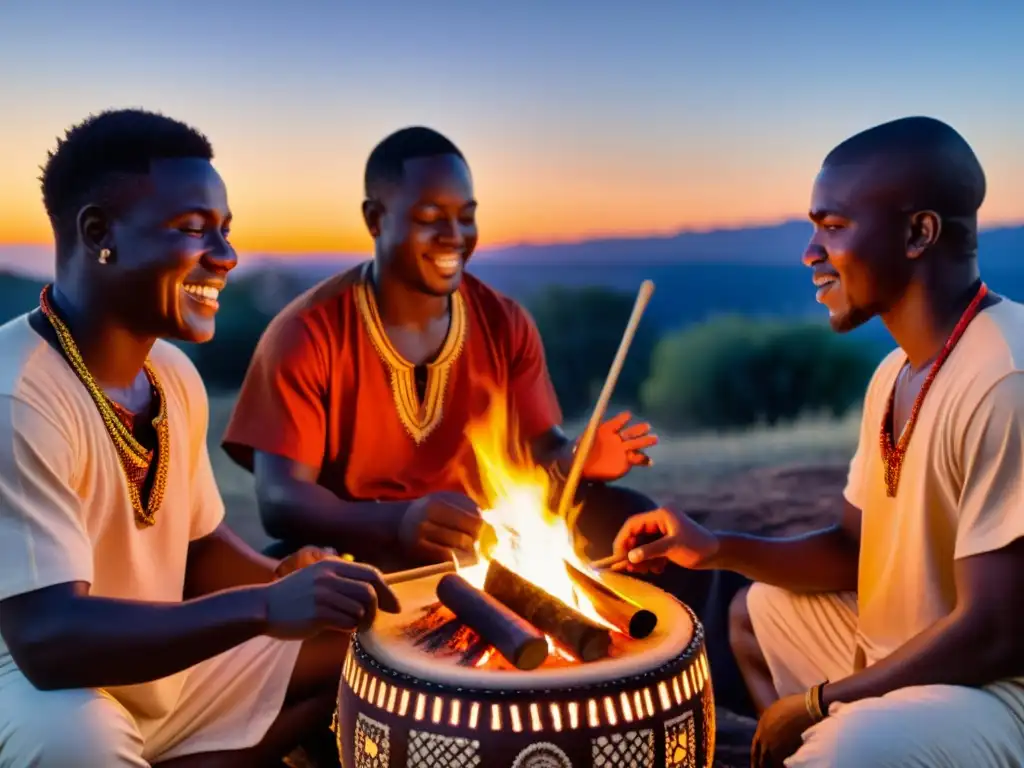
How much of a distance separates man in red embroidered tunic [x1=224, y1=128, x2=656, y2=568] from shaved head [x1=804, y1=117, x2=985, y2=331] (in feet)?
2.70

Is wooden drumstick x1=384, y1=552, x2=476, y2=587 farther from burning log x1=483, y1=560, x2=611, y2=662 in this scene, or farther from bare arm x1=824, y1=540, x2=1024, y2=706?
bare arm x1=824, y1=540, x2=1024, y2=706

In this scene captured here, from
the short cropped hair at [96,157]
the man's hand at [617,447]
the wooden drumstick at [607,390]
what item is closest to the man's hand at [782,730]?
the wooden drumstick at [607,390]

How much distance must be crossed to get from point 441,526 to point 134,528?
75 centimetres

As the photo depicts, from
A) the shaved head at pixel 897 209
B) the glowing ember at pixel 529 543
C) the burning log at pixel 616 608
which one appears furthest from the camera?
the shaved head at pixel 897 209

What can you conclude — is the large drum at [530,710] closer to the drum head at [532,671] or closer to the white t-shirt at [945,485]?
the drum head at [532,671]

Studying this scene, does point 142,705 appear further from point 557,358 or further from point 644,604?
point 557,358

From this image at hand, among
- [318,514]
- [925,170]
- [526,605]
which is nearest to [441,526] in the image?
[318,514]

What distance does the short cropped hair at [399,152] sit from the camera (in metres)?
3.16

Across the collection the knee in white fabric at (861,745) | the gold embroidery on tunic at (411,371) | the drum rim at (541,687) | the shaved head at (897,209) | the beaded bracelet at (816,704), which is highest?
the shaved head at (897,209)

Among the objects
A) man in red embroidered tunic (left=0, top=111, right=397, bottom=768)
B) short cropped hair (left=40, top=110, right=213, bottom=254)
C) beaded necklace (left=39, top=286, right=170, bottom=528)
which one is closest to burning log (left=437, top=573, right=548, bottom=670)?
man in red embroidered tunic (left=0, top=111, right=397, bottom=768)

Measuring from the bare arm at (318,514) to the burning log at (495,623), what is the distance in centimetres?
78

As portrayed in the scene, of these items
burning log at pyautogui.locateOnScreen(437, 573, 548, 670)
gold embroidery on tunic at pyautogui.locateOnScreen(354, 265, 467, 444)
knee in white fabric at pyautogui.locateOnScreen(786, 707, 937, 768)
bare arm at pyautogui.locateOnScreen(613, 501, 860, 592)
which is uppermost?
gold embroidery on tunic at pyautogui.locateOnScreen(354, 265, 467, 444)

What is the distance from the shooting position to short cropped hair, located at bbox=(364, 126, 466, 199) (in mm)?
3158

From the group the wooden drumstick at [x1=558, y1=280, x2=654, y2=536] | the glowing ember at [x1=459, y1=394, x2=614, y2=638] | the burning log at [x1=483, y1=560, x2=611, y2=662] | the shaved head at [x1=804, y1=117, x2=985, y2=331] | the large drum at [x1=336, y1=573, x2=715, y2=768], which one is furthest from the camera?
the wooden drumstick at [x1=558, y1=280, x2=654, y2=536]
